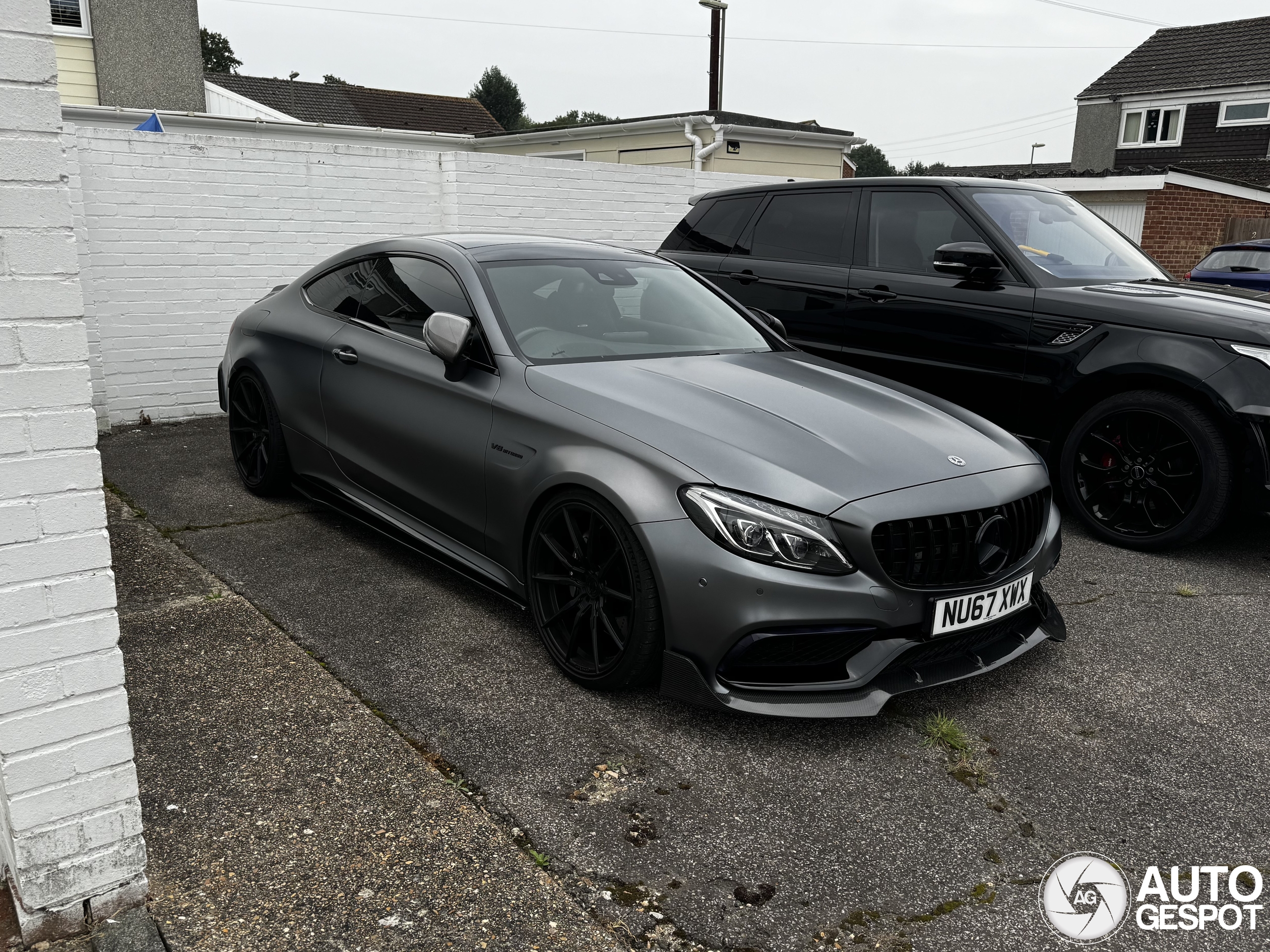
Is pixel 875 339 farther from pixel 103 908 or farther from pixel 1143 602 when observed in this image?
pixel 103 908

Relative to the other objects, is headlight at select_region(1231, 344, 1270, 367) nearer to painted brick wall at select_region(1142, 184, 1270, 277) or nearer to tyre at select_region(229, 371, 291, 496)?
tyre at select_region(229, 371, 291, 496)

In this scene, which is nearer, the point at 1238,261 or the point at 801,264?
the point at 801,264

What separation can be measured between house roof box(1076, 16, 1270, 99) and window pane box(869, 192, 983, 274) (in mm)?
29422

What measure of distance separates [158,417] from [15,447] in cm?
629

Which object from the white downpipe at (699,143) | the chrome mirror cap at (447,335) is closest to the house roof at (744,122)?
Result: the white downpipe at (699,143)

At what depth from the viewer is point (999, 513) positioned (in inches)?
126

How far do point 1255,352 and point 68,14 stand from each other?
49.6 ft

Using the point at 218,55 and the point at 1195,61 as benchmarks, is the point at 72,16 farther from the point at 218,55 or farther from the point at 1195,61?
the point at 218,55

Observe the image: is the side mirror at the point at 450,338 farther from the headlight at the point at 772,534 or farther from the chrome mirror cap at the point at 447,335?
the headlight at the point at 772,534

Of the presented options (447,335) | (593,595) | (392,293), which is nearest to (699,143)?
(392,293)

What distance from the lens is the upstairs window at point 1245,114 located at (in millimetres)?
28562

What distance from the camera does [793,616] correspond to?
2859 millimetres

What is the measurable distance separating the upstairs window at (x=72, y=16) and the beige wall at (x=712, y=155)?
849cm

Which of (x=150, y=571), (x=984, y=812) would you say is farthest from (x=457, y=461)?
(x=984, y=812)
